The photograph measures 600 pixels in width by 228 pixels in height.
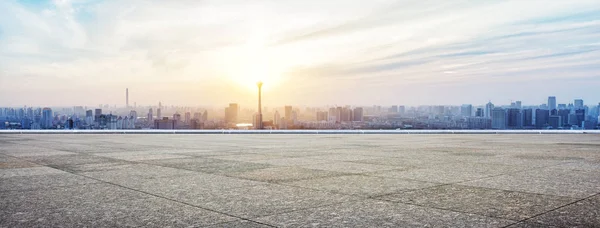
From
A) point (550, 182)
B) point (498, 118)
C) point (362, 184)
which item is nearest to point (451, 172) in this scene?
point (550, 182)

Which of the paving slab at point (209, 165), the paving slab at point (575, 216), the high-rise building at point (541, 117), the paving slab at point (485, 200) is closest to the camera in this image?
the paving slab at point (575, 216)

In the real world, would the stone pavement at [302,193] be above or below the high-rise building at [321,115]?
below

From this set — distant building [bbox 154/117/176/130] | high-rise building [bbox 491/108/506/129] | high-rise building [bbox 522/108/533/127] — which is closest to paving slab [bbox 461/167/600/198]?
distant building [bbox 154/117/176/130]

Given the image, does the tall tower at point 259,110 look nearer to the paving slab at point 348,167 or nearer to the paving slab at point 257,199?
the paving slab at point 348,167

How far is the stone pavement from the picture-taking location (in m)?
6.05

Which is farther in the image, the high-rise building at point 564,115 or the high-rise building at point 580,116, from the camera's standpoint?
the high-rise building at point 580,116

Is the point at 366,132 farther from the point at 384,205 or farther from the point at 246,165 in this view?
the point at 384,205

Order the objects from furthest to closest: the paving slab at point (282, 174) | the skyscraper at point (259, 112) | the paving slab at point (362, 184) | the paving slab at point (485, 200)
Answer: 1. the skyscraper at point (259, 112)
2. the paving slab at point (282, 174)
3. the paving slab at point (362, 184)
4. the paving slab at point (485, 200)

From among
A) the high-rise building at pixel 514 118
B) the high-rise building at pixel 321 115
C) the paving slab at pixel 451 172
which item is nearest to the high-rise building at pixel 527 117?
the high-rise building at pixel 514 118

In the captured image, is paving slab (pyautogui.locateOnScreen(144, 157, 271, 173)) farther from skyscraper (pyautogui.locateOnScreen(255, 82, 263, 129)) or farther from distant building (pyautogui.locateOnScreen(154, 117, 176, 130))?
distant building (pyautogui.locateOnScreen(154, 117, 176, 130))

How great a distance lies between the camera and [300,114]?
256ft

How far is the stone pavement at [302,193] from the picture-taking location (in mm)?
6051

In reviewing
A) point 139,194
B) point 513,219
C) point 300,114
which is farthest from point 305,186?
point 300,114

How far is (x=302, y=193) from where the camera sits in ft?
26.2
